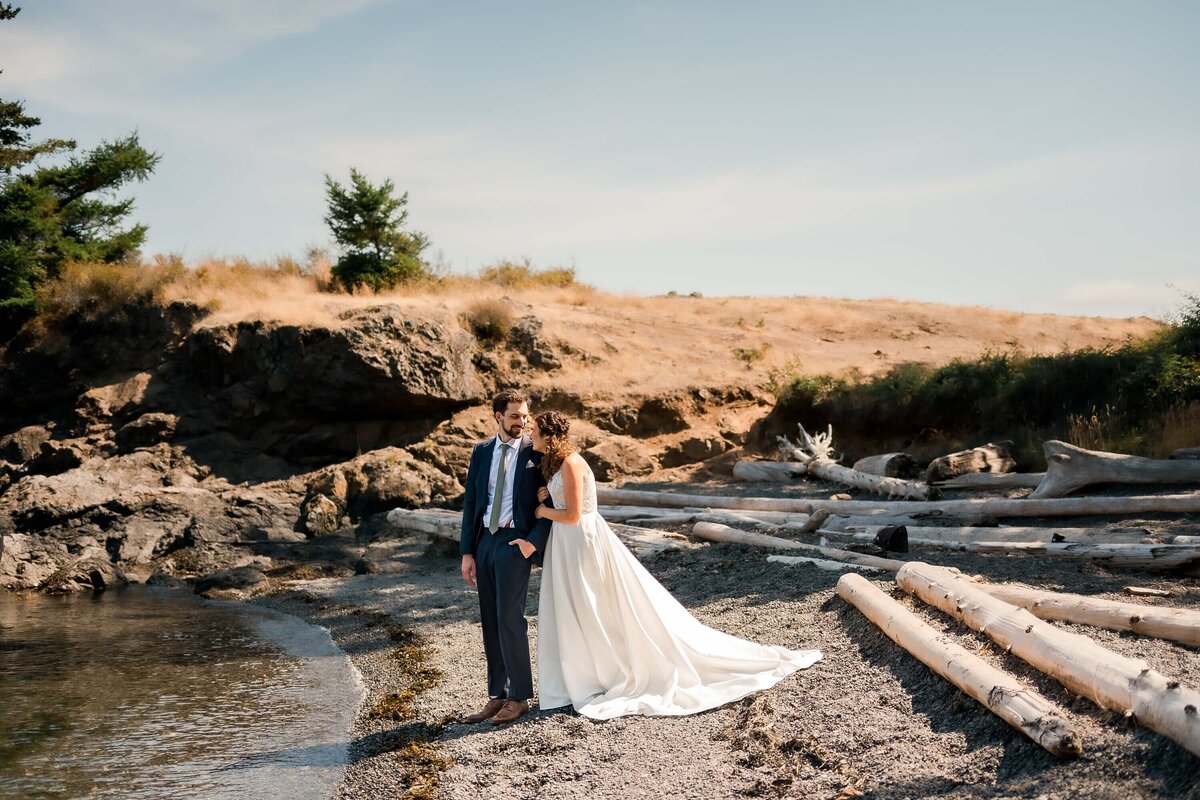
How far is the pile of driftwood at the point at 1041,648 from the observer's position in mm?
5035

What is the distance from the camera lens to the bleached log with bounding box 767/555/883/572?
11.1 metres

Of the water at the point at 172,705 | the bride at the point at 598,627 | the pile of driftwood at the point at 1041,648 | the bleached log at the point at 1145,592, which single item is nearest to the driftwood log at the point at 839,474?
the bleached log at the point at 1145,592

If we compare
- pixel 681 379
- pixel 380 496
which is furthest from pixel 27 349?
pixel 681 379

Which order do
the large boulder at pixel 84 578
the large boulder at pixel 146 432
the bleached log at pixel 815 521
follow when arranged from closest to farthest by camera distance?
the bleached log at pixel 815 521 < the large boulder at pixel 84 578 < the large boulder at pixel 146 432

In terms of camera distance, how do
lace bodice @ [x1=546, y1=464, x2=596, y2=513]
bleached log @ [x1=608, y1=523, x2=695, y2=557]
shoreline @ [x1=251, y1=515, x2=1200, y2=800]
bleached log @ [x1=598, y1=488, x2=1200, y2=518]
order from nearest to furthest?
shoreline @ [x1=251, y1=515, x2=1200, y2=800] → lace bodice @ [x1=546, y1=464, x2=596, y2=513] → bleached log @ [x1=598, y1=488, x2=1200, y2=518] → bleached log @ [x1=608, y1=523, x2=695, y2=557]

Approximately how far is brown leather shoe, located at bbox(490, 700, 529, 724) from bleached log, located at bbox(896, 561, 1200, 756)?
324 cm

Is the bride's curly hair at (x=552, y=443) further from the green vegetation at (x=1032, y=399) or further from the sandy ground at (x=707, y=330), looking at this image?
the sandy ground at (x=707, y=330)

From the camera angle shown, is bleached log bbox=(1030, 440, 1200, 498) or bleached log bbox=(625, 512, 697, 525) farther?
bleached log bbox=(625, 512, 697, 525)

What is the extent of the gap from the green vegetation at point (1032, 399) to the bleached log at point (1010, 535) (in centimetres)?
500

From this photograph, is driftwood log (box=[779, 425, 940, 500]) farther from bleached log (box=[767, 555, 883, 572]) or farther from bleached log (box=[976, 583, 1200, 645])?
bleached log (box=[976, 583, 1200, 645])

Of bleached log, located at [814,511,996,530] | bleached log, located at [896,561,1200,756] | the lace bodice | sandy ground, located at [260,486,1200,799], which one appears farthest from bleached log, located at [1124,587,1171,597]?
the lace bodice

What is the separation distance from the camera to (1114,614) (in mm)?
7145

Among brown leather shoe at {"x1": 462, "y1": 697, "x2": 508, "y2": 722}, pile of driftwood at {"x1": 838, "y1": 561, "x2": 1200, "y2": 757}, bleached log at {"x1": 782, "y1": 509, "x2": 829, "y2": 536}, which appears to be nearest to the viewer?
pile of driftwood at {"x1": 838, "y1": 561, "x2": 1200, "y2": 757}

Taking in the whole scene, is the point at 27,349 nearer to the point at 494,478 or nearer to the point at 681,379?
the point at 681,379
